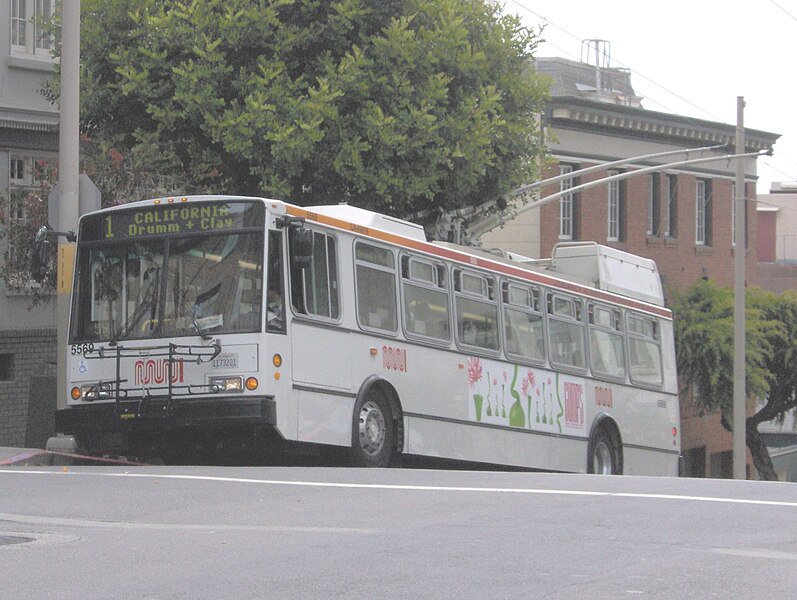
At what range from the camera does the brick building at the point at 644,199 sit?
39.4m

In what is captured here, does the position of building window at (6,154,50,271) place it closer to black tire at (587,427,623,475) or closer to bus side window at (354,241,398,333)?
bus side window at (354,241,398,333)

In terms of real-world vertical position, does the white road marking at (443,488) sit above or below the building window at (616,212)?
below

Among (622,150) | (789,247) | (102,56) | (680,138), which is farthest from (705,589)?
(789,247)

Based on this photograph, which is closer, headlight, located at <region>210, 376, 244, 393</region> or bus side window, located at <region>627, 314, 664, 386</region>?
headlight, located at <region>210, 376, 244, 393</region>

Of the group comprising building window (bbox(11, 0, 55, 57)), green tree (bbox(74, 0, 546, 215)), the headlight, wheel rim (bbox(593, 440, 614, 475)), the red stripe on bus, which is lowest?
wheel rim (bbox(593, 440, 614, 475))

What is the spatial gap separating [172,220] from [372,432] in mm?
3174

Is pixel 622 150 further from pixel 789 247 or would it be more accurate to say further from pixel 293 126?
pixel 789 247

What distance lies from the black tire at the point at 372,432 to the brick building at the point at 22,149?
9.38m

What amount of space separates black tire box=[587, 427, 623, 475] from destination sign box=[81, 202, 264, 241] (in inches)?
338

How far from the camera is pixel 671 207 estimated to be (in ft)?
145

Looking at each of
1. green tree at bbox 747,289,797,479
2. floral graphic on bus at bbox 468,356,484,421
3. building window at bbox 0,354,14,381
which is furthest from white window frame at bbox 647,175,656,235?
floral graphic on bus at bbox 468,356,484,421

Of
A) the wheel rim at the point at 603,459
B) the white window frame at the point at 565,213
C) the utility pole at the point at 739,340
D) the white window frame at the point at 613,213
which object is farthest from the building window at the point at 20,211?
the white window frame at the point at 613,213

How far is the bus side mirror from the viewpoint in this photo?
1444 centimetres

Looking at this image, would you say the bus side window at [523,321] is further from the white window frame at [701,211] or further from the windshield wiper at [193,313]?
the white window frame at [701,211]
